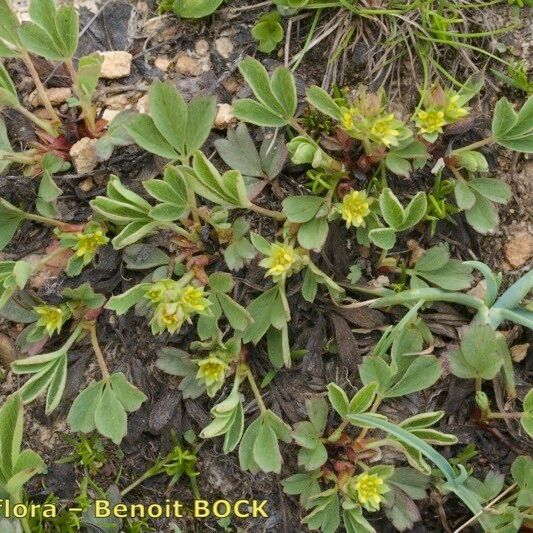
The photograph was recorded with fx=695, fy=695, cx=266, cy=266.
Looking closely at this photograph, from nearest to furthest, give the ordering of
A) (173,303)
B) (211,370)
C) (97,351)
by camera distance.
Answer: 1. (173,303)
2. (211,370)
3. (97,351)

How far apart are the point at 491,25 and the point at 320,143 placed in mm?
733

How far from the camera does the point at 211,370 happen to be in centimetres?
213

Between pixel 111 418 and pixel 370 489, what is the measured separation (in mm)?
809

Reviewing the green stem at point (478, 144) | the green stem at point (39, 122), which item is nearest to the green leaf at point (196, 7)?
the green stem at point (39, 122)

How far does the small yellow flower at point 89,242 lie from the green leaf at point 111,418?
46 centimetres

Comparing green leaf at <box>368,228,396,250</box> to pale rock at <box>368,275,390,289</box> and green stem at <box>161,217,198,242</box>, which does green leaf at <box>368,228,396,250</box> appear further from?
green stem at <box>161,217,198,242</box>

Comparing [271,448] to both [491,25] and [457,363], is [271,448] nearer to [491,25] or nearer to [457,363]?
[457,363]

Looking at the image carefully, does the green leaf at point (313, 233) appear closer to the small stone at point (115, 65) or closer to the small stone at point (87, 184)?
the small stone at point (87, 184)

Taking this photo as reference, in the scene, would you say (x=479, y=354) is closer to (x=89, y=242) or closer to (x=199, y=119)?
(x=199, y=119)

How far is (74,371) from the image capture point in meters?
2.31

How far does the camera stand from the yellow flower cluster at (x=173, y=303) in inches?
75.9

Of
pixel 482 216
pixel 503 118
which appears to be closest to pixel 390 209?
pixel 482 216

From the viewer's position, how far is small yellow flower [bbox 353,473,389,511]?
6.57 ft

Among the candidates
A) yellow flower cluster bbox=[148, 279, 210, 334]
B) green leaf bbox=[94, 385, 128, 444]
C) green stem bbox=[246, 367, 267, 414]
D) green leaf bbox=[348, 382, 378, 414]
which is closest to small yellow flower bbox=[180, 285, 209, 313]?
yellow flower cluster bbox=[148, 279, 210, 334]
